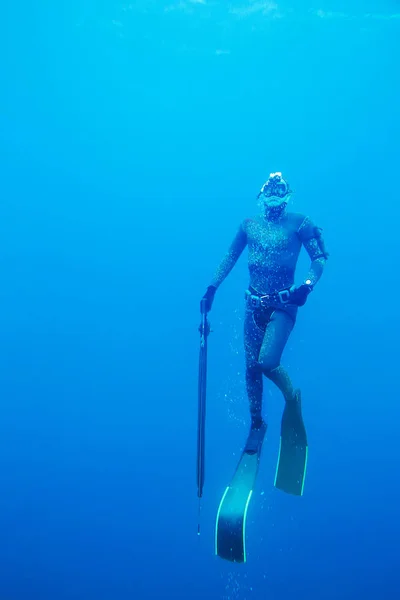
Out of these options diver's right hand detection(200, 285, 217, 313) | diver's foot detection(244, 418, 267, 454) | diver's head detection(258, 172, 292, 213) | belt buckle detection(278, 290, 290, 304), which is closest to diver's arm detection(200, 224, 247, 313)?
diver's right hand detection(200, 285, 217, 313)

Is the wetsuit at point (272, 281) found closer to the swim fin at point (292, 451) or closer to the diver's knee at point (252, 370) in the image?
the diver's knee at point (252, 370)

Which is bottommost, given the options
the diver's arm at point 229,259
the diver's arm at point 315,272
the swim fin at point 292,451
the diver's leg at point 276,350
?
the swim fin at point 292,451

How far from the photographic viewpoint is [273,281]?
4.86 metres

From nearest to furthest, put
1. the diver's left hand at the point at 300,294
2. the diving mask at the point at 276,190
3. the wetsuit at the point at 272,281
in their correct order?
the diver's left hand at the point at 300,294 → the wetsuit at the point at 272,281 → the diving mask at the point at 276,190

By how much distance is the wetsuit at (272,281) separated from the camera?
4.68 metres

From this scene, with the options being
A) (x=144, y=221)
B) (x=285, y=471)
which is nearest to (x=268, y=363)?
(x=285, y=471)

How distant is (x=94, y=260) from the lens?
15.3 meters

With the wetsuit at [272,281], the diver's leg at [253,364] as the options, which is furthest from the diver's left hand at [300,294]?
the diver's leg at [253,364]

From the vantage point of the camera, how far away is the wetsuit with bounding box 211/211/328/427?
468 centimetres

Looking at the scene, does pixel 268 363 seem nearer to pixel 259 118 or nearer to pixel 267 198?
pixel 267 198

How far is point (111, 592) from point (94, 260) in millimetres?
10612

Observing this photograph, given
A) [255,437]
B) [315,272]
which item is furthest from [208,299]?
[255,437]

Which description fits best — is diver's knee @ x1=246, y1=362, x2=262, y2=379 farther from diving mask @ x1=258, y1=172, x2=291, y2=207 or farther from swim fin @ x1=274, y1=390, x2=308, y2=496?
diving mask @ x1=258, y1=172, x2=291, y2=207

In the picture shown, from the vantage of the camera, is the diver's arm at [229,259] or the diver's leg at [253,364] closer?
the diver's leg at [253,364]
